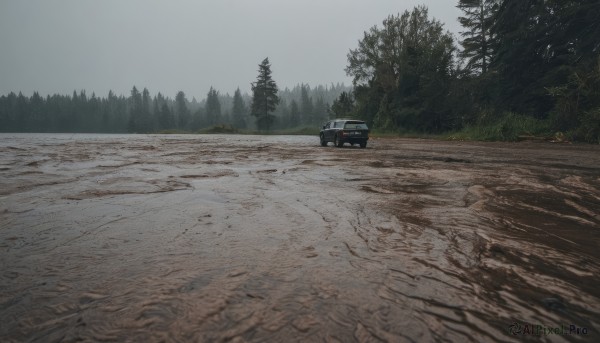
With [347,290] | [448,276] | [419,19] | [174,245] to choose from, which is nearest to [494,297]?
[448,276]

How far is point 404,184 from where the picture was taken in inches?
209

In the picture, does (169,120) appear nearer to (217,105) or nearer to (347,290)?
(217,105)

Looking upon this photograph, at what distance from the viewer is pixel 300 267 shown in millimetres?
2070

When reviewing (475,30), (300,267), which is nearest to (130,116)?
(475,30)

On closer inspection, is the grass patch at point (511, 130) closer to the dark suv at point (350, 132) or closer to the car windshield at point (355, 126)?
the dark suv at point (350, 132)

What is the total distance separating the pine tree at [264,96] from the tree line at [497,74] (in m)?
31.9

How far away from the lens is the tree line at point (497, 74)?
53.7ft

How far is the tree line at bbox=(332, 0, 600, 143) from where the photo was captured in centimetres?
1638

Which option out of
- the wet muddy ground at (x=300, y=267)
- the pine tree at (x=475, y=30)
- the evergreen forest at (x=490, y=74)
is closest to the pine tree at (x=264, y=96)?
the evergreen forest at (x=490, y=74)

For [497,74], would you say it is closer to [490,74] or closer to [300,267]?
[490,74]

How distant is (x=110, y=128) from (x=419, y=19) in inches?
4802

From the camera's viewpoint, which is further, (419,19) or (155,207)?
(419,19)

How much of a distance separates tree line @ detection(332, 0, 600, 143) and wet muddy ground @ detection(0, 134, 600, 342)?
16.7 meters

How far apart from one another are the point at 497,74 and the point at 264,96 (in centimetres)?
5261
